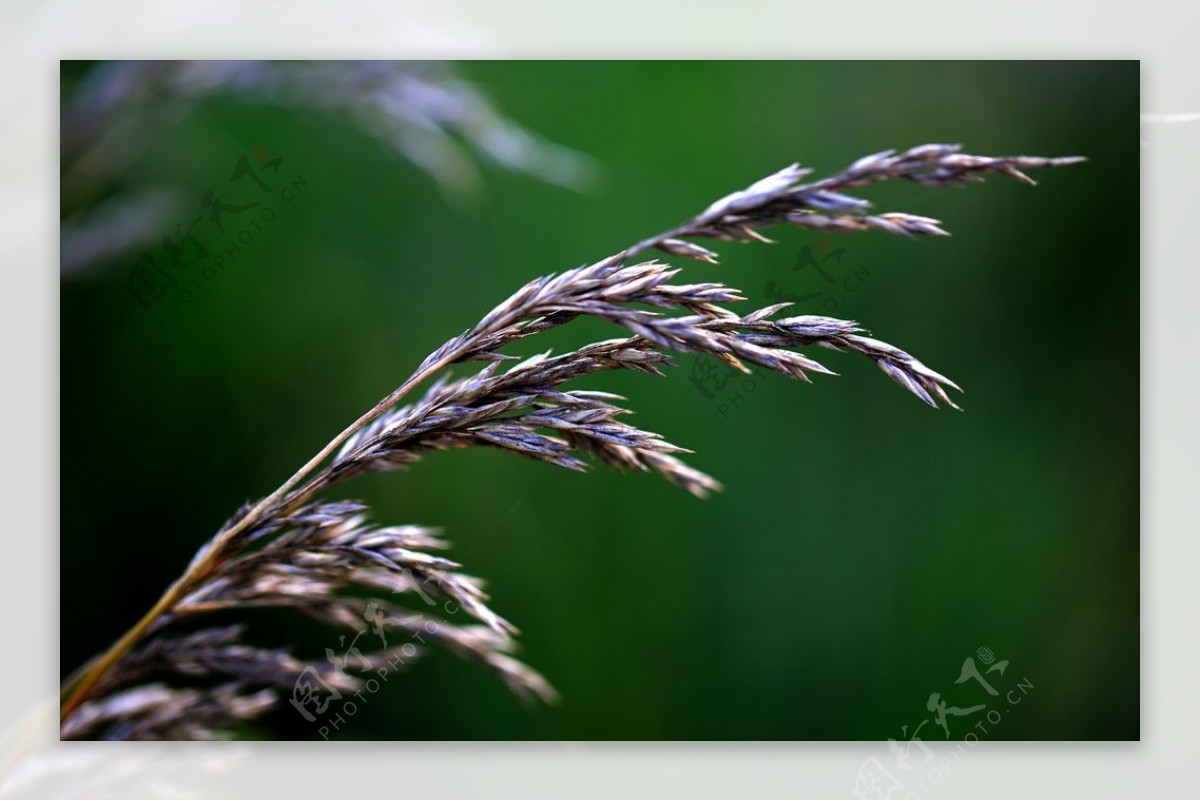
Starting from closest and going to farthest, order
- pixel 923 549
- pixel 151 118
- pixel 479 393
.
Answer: pixel 479 393
pixel 151 118
pixel 923 549

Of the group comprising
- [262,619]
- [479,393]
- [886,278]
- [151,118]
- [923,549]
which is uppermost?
[151,118]

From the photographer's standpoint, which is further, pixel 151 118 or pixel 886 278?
pixel 886 278

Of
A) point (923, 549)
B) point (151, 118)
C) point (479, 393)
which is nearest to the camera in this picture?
point (479, 393)

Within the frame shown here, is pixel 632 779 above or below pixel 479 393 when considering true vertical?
below

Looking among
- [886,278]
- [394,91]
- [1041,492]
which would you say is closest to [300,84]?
[394,91]

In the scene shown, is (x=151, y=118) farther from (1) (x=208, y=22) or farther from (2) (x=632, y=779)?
(2) (x=632, y=779)

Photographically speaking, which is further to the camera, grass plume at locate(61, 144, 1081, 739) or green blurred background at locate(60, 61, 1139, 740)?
green blurred background at locate(60, 61, 1139, 740)

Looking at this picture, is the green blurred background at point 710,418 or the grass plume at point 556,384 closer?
the grass plume at point 556,384

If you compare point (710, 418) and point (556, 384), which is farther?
point (710, 418)
